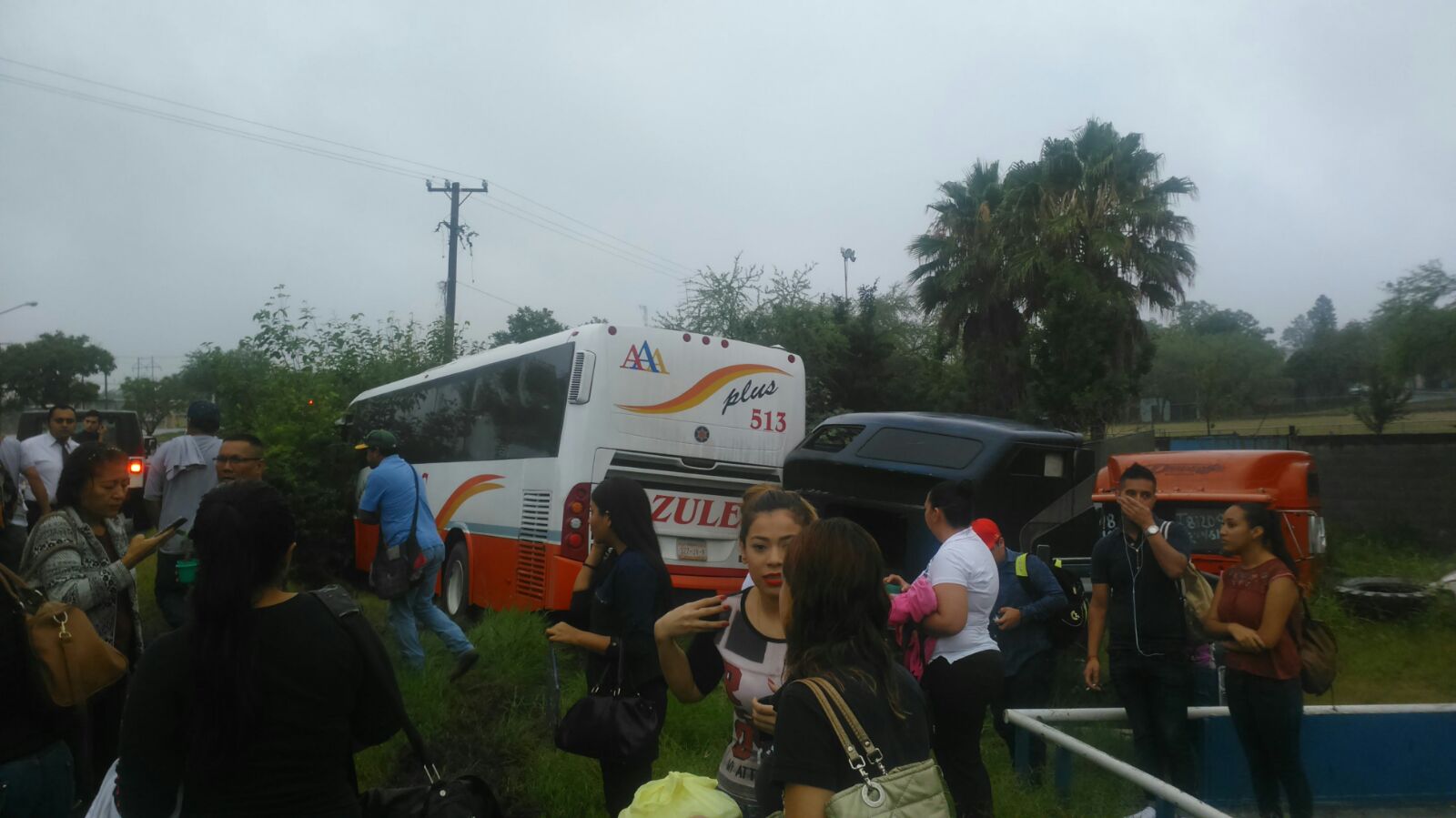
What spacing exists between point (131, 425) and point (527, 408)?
494 inches

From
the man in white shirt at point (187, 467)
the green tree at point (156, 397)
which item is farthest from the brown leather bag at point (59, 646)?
the green tree at point (156, 397)

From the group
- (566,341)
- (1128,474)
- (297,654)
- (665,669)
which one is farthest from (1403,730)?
(566,341)

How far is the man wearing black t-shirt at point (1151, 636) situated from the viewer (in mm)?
4961

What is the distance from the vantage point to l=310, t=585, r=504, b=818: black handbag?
266 cm

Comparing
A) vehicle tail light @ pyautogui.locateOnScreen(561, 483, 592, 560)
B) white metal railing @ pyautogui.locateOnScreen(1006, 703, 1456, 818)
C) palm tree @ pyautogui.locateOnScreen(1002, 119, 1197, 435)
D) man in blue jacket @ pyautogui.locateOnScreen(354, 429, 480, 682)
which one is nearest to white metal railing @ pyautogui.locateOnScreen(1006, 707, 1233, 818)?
white metal railing @ pyautogui.locateOnScreen(1006, 703, 1456, 818)

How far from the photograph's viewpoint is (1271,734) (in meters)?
4.60

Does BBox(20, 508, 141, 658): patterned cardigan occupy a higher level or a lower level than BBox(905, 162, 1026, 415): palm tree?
lower

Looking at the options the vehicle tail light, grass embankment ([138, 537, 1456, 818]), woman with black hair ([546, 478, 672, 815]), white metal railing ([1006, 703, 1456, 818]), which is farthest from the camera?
the vehicle tail light

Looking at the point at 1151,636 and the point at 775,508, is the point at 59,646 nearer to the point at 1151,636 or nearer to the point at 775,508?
the point at 775,508

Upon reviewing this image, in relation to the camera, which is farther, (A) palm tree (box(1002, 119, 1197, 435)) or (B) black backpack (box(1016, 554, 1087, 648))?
(A) palm tree (box(1002, 119, 1197, 435))

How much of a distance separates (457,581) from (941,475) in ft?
18.6

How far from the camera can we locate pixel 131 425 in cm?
1906

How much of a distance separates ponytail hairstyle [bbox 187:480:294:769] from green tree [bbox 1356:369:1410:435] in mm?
22911

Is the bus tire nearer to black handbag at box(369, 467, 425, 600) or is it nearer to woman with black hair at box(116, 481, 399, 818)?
black handbag at box(369, 467, 425, 600)
